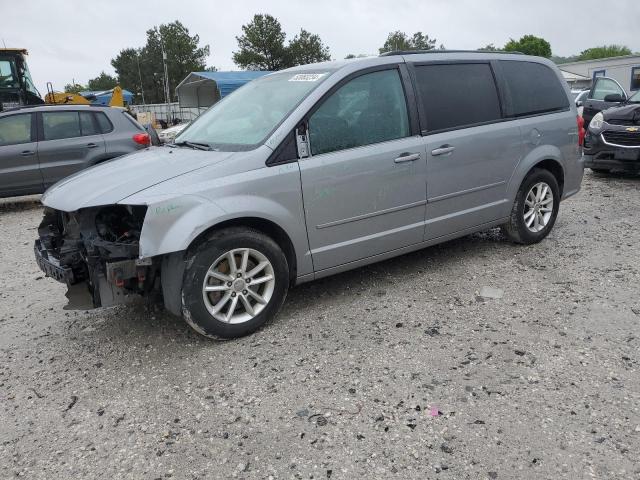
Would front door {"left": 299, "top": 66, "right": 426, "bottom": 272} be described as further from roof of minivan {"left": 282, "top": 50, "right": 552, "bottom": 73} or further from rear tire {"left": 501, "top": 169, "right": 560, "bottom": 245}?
rear tire {"left": 501, "top": 169, "right": 560, "bottom": 245}

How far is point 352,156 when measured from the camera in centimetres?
382

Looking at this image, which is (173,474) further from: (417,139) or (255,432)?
(417,139)

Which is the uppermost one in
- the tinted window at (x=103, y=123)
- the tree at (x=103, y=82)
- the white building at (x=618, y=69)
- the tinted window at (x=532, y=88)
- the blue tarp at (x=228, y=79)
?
the tree at (x=103, y=82)

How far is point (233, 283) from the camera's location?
3.45 meters

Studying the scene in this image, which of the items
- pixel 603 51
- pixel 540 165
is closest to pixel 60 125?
pixel 540 165

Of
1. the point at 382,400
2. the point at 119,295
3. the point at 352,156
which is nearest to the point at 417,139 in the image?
the point at 352,156

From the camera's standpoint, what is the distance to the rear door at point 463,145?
429cm

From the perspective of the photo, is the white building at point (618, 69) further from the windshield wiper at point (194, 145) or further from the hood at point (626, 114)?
the windshield wiper at point (194, 145)

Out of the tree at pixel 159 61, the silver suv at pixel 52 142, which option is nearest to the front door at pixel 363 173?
the silver suv at pixel 52 142

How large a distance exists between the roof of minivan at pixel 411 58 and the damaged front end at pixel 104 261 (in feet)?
6.06

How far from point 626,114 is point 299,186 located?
22.8 feet

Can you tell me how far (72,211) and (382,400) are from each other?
85.5 inches

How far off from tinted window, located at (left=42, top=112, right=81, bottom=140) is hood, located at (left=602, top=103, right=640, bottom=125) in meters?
8.69

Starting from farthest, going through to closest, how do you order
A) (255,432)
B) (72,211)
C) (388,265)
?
(388,265) → (72,211) → (255,432)
